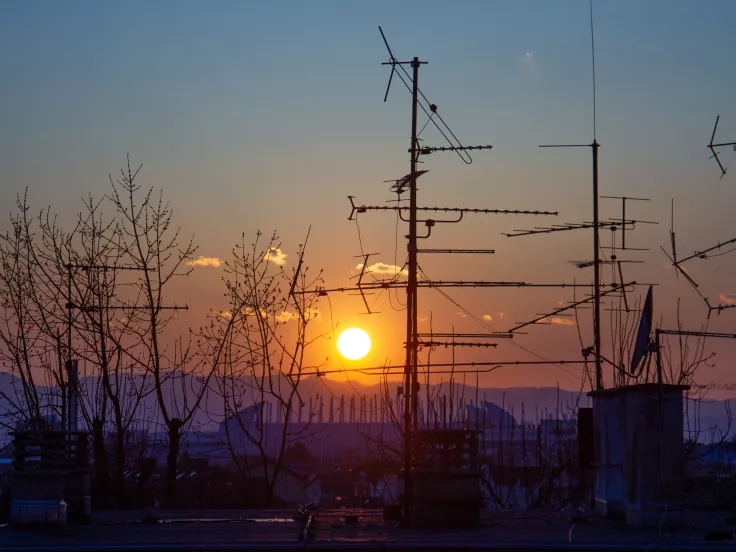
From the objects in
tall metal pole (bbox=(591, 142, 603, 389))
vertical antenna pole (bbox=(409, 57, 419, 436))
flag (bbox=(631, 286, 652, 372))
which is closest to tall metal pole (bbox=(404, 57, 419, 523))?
vertical antenna pole (bbox=(409, 57, 419, 436))

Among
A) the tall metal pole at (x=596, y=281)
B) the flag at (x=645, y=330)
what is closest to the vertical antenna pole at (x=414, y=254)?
the flag at (x=645, y=330)

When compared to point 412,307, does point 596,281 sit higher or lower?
higher

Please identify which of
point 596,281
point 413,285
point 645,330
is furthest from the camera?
point 596,281

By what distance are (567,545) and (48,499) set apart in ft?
26.3

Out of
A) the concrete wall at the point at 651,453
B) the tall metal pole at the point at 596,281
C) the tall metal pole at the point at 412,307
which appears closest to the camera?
the concrete wall at the point at 651,453

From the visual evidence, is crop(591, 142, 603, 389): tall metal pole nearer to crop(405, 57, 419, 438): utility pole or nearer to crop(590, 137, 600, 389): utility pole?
crop(590, 137, 600, 389): utility pole

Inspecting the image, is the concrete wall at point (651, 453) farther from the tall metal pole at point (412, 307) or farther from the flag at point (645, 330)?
the tall metal pole at point (412, 307)

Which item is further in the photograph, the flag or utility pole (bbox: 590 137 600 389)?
utility pole (bbox: 590 137 600 389)

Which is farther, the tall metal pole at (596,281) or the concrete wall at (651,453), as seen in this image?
the tall metal pole at (596,281)

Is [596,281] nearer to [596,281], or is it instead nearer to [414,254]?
[596,281]

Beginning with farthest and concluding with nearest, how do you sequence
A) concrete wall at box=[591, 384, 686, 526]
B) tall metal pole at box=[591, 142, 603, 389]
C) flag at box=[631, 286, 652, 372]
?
1. tall metal pole at box=[591, 142, 603, 389]
2. flag at box=[631, 286, 652, 372]
3. concrete wall at box=[591, 384, 686, 526]

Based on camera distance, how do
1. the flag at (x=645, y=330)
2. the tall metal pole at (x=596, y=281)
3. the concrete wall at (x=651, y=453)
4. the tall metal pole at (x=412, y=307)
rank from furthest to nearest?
the tall metal pole at (x=596, y=281), the tall metal pole at (x=412, y=307), the flag at (x=645, y=330), the concrete wall at (x=651, y=453)

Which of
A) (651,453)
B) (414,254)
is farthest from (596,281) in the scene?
(651,453)

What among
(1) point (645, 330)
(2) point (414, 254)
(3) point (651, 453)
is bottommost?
(3) point (651, 453)
